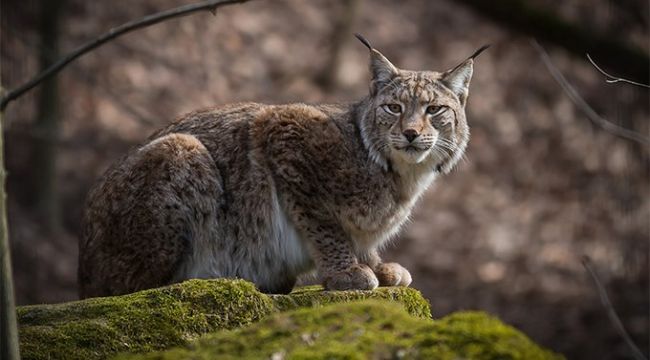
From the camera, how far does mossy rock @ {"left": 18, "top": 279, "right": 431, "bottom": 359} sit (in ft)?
14.9

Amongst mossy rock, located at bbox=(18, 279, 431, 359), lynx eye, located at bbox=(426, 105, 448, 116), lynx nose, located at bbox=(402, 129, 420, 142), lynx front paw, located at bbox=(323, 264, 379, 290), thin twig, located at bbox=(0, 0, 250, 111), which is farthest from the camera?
lynx eye, located at bbox=(426, 105, 448, 116)

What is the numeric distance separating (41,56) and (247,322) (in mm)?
8475

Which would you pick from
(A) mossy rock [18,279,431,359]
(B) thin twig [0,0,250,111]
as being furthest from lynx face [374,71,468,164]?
(B) thin twig [0,0,250,111]

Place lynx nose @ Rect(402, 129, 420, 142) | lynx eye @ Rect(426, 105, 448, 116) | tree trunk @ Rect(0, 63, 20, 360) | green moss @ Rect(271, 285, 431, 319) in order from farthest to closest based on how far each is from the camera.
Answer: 1. lynx eye @ Rect(426, 105, 448, 116)
2. lynx nose @ Rect(402, 129, 420, 142)
3. green moss @ Rect(271, 285, 431, 319)
4. tree trunk @ Rect(0, 63, 20, 360)

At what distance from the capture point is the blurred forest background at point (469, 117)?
12.4m

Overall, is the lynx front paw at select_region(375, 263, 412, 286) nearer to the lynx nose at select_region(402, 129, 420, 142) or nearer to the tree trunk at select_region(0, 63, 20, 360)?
the lynx nose at select_region(402, 129, 420, 142)

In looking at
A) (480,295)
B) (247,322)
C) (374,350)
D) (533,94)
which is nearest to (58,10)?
(480,295)

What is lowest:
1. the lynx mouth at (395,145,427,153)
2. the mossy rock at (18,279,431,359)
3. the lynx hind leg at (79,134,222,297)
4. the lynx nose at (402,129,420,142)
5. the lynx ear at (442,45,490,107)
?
the mossy rock at (18,279,431,359)

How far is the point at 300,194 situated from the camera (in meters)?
6.55

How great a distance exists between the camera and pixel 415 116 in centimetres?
643

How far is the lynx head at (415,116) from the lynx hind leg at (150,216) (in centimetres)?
107

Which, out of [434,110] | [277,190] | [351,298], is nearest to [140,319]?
[351,298]

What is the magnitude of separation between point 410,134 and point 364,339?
2732 mm

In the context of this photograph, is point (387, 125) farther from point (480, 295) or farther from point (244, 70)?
Result: point (244, 70)
